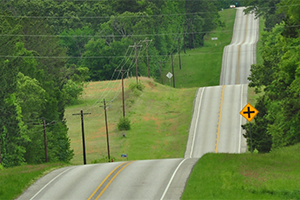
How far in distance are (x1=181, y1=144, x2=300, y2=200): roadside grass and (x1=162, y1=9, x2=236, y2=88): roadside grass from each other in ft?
228

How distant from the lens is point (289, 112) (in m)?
38.7

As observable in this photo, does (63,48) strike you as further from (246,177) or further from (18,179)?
(246,177)

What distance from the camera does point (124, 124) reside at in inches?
2714

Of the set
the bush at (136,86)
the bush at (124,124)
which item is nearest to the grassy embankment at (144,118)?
the bush at (124,124)

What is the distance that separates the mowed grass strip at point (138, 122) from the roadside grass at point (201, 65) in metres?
12.8

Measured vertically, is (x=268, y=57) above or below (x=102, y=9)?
below

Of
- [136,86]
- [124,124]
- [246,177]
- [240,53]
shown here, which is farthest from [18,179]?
[240,53]

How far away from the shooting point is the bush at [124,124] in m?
68.8

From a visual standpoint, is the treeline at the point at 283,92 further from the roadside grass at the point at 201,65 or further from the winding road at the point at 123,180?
the roadside grass at the point at 201,65

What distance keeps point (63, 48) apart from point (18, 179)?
223 feet

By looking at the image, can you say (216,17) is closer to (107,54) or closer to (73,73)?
(107,54)

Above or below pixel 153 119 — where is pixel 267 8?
above

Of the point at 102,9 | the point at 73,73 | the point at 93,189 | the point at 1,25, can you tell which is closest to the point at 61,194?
the point at 93,189

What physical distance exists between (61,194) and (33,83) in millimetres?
31031
